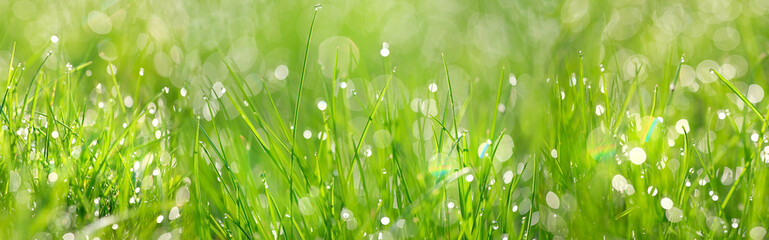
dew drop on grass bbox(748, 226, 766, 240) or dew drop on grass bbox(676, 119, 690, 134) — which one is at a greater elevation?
dew drop on grass bbox(676, 119, 690, 134)

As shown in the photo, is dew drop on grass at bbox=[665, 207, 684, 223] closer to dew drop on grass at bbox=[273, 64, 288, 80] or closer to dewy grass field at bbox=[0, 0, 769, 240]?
dewy grass field at bbox=[0, 0, 769, 240]

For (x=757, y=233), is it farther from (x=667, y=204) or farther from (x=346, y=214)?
(x=346, y=214)

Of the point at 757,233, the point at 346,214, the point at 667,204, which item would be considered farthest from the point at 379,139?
the point at 757,233

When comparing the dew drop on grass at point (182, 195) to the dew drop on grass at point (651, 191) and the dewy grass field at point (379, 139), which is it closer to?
the dewy grass field at point (379, 139)

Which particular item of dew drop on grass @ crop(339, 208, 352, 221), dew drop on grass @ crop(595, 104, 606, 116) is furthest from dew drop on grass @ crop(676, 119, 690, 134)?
dew drop on grass @ crop(339, 208, 352, 221)

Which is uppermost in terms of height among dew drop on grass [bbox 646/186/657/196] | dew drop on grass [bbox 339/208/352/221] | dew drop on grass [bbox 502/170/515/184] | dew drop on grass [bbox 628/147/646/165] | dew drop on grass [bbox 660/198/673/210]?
dew drop on grass [bbox 502/170/515/184]

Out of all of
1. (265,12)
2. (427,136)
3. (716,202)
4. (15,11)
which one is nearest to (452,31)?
(265,12)
